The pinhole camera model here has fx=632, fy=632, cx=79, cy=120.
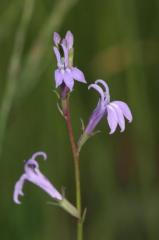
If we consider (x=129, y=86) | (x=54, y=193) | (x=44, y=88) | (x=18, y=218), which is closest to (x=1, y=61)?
(x=44, y=88)

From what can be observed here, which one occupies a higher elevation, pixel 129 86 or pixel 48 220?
pixel 129 86

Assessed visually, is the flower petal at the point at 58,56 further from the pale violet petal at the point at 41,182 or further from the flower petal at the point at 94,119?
the pale violet petal at the point at 41,182

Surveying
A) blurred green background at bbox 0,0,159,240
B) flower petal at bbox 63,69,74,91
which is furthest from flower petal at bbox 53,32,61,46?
blurred green background at bbox 0,0,159,240

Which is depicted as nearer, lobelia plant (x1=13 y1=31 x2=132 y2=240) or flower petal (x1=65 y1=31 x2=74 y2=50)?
lobelia plant (x1=13 y1=31 x2=132 y2=240)

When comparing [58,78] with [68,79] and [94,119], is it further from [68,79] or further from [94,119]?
[94,119]

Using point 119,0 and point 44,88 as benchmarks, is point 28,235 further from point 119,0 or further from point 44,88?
point 119,0

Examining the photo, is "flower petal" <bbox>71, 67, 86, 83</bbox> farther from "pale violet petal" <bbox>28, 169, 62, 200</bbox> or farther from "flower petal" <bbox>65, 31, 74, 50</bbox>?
"pale violet petal" <bbox>28, 169, 62, 200</bbox>

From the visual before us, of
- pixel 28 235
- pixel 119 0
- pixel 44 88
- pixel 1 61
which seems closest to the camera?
pixel 28 235
